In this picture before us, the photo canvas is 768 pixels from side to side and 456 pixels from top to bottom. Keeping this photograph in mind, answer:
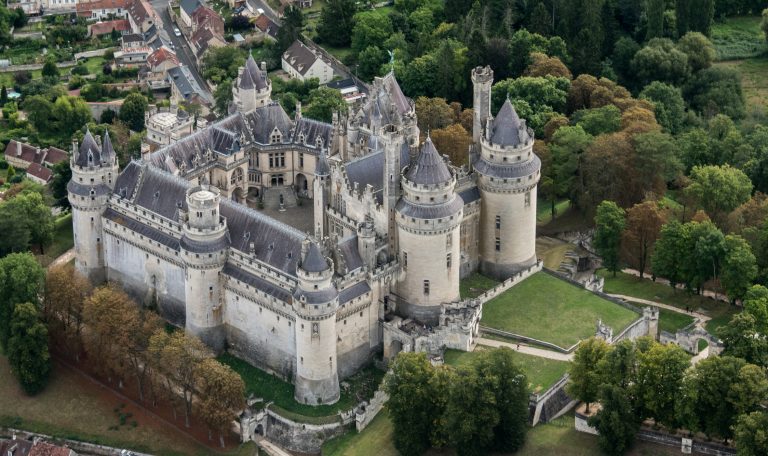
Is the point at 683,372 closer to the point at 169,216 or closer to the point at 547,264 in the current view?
the point at 547,264

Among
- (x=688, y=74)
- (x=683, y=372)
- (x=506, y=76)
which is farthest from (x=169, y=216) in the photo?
(x=688, y=74)

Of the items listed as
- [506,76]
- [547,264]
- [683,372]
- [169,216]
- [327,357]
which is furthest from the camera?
[506,76]

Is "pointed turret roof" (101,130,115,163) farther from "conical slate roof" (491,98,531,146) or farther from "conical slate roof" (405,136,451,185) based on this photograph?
"conical slate roof" (491,98,531,146)

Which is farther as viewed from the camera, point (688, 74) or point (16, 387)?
point (688, 74)

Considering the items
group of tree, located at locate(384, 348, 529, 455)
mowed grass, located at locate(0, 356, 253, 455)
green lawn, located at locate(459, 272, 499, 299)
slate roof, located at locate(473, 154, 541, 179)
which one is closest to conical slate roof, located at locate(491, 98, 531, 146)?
slate roof, located at locate(473, 154, 541, 179)

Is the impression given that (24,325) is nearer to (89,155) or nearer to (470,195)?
(89,155)

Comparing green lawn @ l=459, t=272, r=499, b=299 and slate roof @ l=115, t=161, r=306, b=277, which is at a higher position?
slate roof @ l=115, t=161, r=306, b=277

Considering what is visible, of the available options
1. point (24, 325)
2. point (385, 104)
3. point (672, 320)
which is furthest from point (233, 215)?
point (672, 320)
